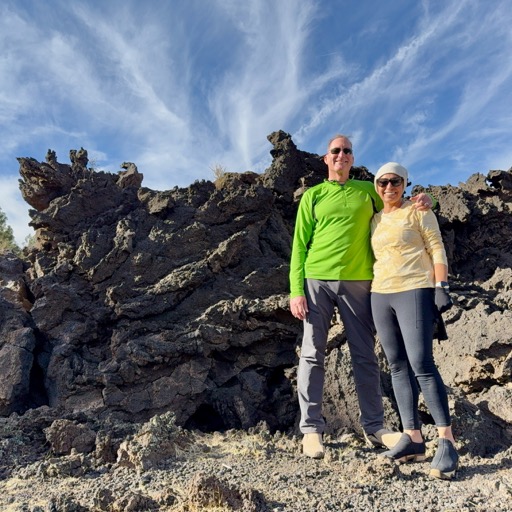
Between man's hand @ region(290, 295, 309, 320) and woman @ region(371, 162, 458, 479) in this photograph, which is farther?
man's hand @ region(290, 295, 309, 320)

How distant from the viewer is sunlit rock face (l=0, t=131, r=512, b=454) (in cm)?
681

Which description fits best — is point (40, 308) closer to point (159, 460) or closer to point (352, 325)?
point (159, 460)

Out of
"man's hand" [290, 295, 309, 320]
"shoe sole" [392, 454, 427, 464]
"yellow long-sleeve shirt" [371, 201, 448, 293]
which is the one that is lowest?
"shoe sole" [392, 454, 427, 464]

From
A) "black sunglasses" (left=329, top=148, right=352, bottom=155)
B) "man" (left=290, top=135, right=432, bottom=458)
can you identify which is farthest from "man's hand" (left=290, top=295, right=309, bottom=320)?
"black sunglasses" (left=329, top=148, right=352, bottom=155)

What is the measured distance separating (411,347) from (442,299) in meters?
0.54

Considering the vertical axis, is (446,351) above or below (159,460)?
above

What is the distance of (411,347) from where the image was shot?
4.25m

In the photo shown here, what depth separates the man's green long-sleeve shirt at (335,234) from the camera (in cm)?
484

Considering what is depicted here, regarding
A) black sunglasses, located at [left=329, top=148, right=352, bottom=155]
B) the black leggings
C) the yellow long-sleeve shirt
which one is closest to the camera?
the black leggings

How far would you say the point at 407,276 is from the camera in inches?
171

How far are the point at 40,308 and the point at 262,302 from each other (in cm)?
397

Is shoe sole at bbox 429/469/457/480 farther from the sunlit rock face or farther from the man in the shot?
the sunlit rock face

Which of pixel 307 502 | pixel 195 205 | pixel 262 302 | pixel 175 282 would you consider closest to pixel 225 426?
pixel 262 302

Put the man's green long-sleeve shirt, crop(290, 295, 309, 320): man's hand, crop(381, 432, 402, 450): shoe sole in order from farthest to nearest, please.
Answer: crop(290, 295, 309, 320): man's hand
the man's green long-sleeve shirt
crop(381, 432, 402, 450): shoe sole
